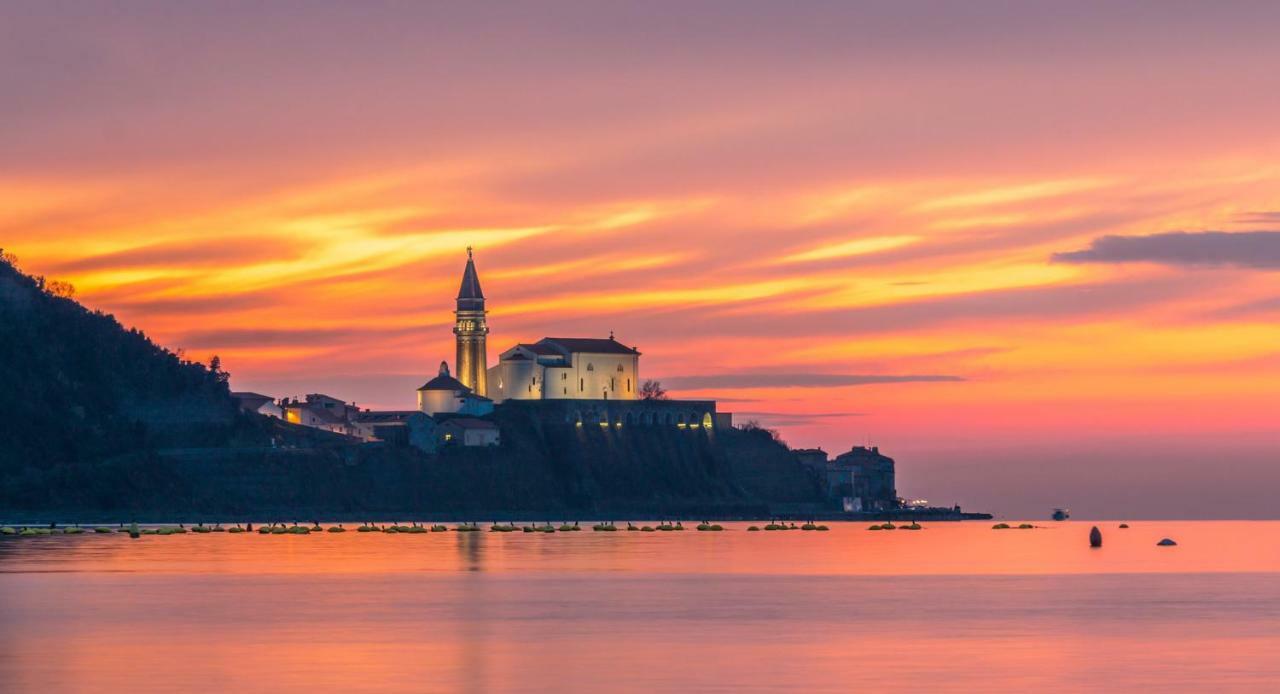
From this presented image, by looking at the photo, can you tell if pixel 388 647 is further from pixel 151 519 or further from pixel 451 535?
pixel 151 519

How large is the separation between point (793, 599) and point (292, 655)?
28108 millimetres

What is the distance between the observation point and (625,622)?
65.3 metres

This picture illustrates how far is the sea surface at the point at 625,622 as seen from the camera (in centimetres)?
4881

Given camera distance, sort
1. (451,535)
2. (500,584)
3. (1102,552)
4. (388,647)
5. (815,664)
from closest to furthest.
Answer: (815,664), (388,647), (500,584), (1102,552), (451,535)

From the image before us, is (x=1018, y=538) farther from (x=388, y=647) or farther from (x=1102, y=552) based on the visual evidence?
(x=388, y=647)

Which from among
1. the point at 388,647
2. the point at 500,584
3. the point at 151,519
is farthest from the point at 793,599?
the point at 151,519

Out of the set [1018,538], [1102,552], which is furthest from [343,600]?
[1018,538]

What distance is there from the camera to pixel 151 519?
195 m

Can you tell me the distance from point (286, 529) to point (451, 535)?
13.5 m

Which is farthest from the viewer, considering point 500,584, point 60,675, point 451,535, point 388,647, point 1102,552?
point 451,535

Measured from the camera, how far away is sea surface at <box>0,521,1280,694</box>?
48.8m

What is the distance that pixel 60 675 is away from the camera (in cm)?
4869

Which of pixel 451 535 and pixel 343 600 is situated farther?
pixel 451 535

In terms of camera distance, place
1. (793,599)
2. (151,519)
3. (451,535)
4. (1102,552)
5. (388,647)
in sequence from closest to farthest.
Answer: (388,647), (793,599), (1102,552), (451,535), (151,519)
